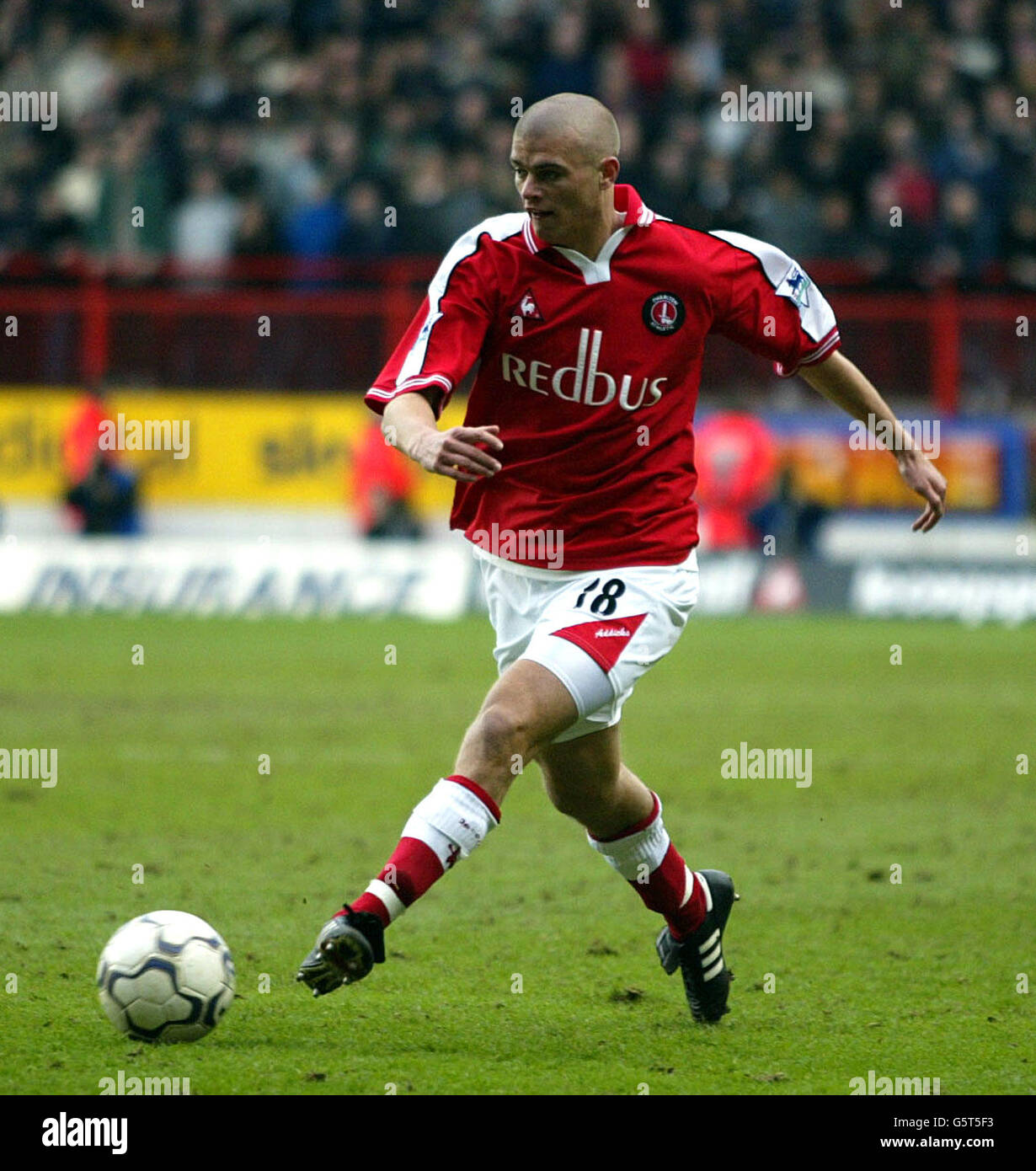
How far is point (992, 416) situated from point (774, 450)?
217 cm

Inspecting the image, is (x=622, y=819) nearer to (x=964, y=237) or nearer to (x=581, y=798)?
(x=581, y=798)

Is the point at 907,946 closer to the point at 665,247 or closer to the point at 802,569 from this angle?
the point at 665,247

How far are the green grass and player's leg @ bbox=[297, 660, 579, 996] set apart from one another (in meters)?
0.33

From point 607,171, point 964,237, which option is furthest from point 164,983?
point 964,237

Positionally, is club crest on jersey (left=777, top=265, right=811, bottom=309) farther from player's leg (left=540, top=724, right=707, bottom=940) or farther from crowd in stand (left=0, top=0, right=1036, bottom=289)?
crowd in stand (left=0, top=0, right=1036, bottom=289)

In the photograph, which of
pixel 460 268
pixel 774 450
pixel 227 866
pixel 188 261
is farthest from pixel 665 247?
pixel 188 261

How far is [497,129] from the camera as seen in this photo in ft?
65.7

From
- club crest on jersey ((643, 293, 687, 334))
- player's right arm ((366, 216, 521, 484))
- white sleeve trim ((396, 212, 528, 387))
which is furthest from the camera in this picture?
club crest on jersey ((643, 293, 687, 334))

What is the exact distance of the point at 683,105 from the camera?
19938 millimetres

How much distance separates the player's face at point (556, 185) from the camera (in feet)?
16.5

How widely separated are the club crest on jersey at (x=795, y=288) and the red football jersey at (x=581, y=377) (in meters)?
0.22

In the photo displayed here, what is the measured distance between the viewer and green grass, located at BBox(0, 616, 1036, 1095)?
4.89 m

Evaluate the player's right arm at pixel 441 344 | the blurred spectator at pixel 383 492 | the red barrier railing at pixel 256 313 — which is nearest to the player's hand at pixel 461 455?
the player's right arm at pixel 441 344

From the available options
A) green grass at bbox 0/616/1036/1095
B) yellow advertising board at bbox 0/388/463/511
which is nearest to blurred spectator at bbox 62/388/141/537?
yellow advertising board at bbox 0/388/463/511
